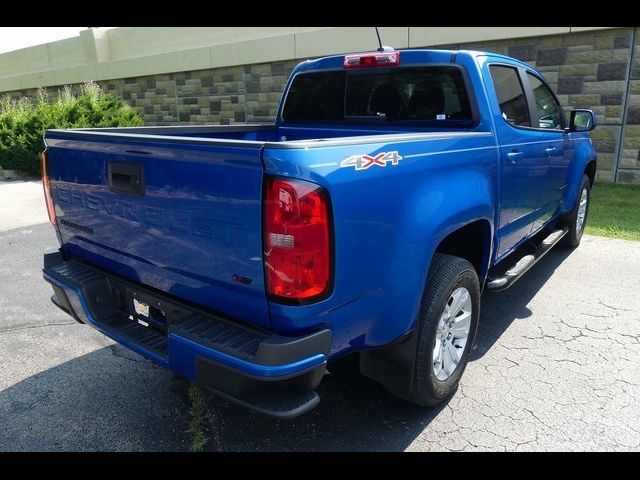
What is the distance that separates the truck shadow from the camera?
2.61 m

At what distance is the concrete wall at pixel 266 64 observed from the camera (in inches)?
319

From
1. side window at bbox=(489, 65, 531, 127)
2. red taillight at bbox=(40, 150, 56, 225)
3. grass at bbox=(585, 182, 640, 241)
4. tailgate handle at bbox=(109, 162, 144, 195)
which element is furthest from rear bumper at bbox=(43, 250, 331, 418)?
grass at bbox=(585, 182, 640, 241)

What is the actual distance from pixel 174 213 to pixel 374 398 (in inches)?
64.0

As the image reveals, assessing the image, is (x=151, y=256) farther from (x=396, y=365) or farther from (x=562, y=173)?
(x=562, y=173)

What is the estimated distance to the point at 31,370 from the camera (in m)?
3.36

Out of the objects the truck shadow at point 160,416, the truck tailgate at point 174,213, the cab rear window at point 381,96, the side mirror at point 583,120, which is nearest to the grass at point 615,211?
the side mirror at point 583,120

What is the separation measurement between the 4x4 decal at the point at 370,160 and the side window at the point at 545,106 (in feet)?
7.68

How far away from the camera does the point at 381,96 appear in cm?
366

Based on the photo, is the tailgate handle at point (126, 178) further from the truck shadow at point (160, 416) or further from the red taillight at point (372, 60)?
the red taillight at point (372, 60)

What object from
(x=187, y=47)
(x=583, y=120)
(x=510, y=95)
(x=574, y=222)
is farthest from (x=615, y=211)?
(x=187, y=47)

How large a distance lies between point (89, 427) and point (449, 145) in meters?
2.46

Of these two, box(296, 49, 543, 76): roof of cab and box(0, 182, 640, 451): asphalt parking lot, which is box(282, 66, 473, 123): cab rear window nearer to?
box(296, 49, 543, 76): roof of cab

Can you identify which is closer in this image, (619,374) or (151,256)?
(151,256)
